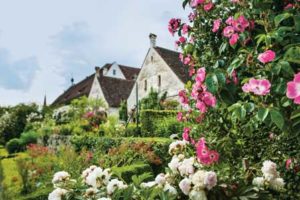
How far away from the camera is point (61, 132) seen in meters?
18.8

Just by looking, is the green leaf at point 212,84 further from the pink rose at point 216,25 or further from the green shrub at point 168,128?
the green shrub at point 168,128

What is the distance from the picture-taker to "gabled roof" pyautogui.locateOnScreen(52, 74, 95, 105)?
42.8 m

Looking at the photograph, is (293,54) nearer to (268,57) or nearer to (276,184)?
(268,57)

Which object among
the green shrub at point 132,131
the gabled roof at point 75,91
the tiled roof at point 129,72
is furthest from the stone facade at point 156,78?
the gabled roof at point 75,91

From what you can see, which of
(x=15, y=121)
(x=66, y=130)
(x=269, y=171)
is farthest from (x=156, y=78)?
(x=269, y=171)

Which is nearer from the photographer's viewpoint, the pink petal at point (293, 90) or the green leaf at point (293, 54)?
the pink petal at point (293, 90)

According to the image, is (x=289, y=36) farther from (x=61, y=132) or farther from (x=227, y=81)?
(x=61, y=132)

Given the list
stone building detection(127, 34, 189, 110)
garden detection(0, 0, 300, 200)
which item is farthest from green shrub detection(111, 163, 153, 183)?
stone building detection(127, 34, 189, 110)

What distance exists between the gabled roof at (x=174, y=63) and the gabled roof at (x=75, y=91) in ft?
50.6

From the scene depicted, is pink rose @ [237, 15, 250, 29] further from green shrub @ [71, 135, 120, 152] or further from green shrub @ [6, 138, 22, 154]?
Result: green shrub @ [6, 138, 22, 154]

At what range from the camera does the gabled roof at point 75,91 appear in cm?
4284

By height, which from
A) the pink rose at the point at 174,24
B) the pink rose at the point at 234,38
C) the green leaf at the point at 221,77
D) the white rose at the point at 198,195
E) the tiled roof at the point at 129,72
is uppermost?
the tiled roof at the point at 129,72

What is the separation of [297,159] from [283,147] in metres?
0.20

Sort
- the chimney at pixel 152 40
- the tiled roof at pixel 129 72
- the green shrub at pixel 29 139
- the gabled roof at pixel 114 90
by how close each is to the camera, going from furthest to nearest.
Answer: the tiled roof at pixel 129 72 → the gabled roof at pixel 114 90 → the chimney at pixel 152 40 → the green shrub at pixel 29 139
